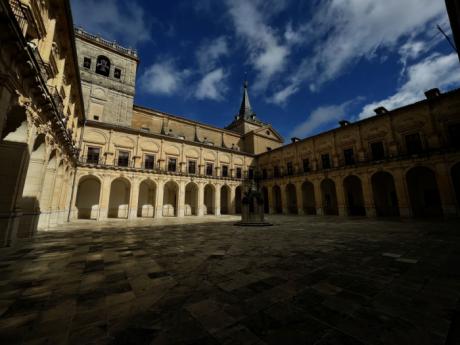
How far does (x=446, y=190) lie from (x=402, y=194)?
8.87ft

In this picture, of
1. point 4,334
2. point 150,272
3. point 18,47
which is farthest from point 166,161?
point 4,334

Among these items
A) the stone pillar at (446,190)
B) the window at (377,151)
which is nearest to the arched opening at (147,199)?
the window at (377,151)

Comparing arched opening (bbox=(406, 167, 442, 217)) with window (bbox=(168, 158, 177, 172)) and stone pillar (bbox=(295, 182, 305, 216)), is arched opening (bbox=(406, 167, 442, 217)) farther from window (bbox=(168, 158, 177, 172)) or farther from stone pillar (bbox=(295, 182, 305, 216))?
window (bbox=(168, 158, 177, 172))

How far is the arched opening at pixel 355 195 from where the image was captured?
76.4 ft

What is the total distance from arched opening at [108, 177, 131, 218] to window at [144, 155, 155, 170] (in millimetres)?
2645

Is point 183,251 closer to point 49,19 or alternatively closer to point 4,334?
point 4,334

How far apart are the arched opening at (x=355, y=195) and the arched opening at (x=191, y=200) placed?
59.5ft

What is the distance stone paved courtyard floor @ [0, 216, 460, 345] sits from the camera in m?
2.09

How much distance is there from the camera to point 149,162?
22641 mm

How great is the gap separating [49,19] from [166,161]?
622 inches

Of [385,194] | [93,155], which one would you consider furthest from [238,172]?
[93,155]

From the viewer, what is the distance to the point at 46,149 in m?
8.84

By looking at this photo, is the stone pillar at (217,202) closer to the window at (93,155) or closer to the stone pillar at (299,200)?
the stone pillar at (299,200)

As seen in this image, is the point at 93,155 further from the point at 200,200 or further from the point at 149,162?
the point at 200,200
